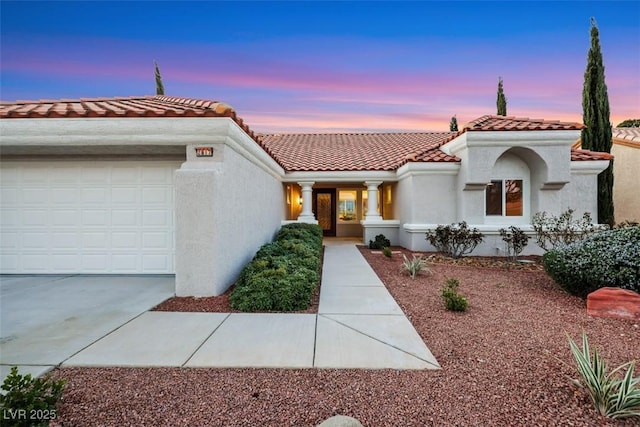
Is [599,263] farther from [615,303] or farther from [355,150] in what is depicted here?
[355,150]

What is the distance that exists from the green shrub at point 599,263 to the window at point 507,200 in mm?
5105

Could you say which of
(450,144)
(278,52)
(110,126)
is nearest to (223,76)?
(278,52)

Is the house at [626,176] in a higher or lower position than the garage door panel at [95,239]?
higher

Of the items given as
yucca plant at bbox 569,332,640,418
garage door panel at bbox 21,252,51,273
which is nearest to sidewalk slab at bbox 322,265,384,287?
yucca plant at bbox 569,332,640,418

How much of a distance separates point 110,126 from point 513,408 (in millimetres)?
7562

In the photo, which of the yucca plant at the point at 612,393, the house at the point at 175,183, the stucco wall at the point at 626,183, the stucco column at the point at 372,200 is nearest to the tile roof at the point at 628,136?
the stucco wall at the point at 626,183

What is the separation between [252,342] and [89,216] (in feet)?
19.3

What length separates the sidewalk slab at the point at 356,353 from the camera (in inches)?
128

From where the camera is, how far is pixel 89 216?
23.1ft

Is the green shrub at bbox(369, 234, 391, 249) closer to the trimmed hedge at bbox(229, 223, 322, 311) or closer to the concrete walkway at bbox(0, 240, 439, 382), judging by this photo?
the trimmed hedge at bbox(229, 223, 322, 311)

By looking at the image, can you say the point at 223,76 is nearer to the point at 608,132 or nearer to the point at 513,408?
the point at 513,408

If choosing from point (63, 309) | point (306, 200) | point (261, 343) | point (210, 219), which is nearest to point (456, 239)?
point (306, 200)

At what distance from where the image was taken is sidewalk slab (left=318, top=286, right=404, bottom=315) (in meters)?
5.09

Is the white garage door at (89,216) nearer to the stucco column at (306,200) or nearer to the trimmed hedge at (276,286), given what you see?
the trimmed hedge at (276,286)
